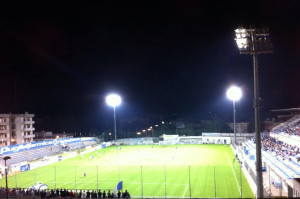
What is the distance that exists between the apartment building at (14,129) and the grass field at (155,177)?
1034 inches

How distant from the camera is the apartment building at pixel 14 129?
61.9 m

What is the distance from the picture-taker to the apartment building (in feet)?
203

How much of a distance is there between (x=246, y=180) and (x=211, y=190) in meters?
4.86

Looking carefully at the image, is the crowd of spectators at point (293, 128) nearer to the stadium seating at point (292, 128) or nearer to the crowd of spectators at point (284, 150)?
the stadium seating at point (292, 128)

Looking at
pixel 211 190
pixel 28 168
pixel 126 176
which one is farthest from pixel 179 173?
pixel 28 168

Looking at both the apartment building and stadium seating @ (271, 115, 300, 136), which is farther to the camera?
the apartment building

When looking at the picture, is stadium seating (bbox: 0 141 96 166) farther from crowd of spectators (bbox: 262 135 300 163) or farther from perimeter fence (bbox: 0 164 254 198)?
crowd of spectators (bbox: 262 135 300 163)

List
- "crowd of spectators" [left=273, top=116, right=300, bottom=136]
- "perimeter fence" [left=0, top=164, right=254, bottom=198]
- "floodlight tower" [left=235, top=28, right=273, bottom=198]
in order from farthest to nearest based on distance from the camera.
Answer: "crowd of spectators" [left=273, top=116, right=300, bottom=136], "perimeter fence" [left=0, top=164, right=254, bottom=198], "floodlight tower" [left=235, top=28, right=273, bottom=198]

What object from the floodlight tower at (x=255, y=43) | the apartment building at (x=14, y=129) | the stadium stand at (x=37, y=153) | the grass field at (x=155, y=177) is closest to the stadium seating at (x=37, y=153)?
the stadium stand at (x=37, y=153)

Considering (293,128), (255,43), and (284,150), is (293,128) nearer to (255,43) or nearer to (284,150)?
(284,150)

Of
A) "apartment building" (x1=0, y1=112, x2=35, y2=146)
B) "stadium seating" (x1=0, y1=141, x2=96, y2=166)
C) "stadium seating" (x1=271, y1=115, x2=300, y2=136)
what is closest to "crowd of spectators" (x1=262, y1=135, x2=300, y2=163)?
"stadium seating" (x1=271, y1=115, x2=300, y2=136)

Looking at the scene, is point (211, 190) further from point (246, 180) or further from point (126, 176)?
point (126, 176)

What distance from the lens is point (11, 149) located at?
41.7 metres

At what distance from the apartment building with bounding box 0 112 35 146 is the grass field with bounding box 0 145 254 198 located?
26253mm
